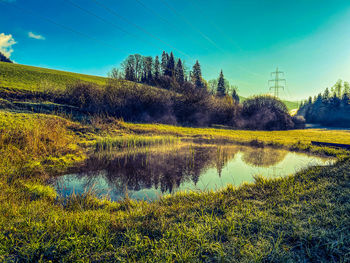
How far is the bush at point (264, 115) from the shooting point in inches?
1374

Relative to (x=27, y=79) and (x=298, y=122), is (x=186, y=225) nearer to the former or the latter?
(x=27, y=79)

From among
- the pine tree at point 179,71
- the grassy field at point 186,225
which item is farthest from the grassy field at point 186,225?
the pine tree at point 179,71

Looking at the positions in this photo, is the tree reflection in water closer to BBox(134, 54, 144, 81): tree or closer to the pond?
the pond

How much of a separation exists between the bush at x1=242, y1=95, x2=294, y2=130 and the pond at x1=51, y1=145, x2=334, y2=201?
26.5 meters

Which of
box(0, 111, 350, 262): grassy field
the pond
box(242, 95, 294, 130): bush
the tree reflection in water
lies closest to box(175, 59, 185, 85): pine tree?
box(242, 95, 294, 130): bush

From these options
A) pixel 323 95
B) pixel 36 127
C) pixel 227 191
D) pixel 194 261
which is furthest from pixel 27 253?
pixel 323 95

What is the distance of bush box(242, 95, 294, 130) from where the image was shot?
3489cm

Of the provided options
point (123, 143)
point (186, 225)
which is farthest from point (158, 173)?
point (123, 143)

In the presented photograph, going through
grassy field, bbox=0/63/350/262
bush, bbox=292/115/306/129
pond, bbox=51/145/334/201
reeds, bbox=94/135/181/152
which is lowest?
pond, bbox=51/145/334/201

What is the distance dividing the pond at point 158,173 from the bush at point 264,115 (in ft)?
87.1

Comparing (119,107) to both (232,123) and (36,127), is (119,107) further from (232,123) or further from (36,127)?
(232,123)

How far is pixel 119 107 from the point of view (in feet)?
76.5

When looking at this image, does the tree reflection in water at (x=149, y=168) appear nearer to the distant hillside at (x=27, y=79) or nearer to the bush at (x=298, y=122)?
the distant hillside at (x=27, y=79)

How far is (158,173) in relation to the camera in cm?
768
